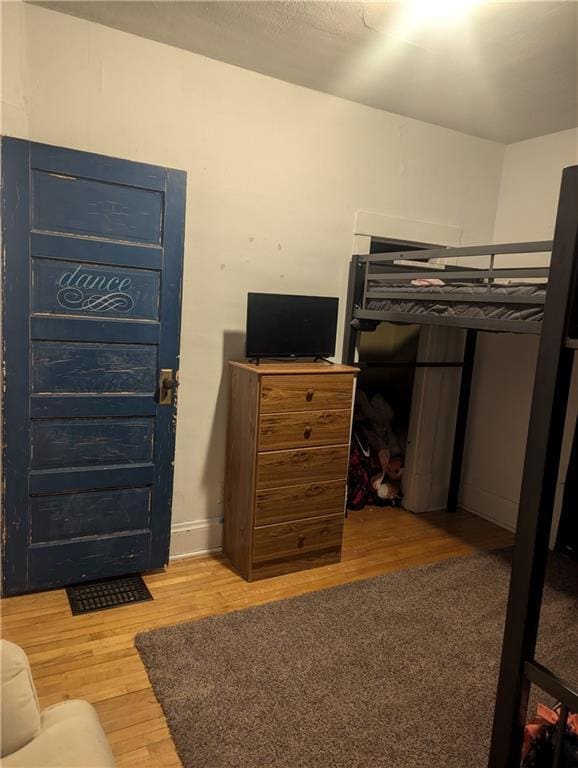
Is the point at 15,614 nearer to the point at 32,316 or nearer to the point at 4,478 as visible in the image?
the point at 4,478

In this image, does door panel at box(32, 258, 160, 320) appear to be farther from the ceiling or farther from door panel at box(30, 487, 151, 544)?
the ceiling

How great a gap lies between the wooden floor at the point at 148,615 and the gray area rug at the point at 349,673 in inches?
3.1

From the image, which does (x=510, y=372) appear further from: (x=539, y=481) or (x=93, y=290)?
(x=93, y=290)

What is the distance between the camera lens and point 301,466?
2734 millimetres

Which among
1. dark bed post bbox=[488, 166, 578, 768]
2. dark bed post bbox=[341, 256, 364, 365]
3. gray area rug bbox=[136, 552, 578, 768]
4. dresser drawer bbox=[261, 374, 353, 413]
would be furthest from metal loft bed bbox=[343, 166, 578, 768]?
dark bed post bbox=[341, 256, 364, 365]

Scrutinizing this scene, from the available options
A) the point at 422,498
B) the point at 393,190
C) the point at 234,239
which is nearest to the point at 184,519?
the point at 234,239

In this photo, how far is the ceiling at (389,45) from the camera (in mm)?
2057

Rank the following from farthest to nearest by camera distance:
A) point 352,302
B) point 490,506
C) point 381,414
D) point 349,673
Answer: point 381,414, point 490,506, point 352,302, point 349,673

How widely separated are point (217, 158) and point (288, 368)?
114 centimetres

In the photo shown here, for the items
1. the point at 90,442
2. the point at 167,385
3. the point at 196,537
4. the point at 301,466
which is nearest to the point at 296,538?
the point at 301,466

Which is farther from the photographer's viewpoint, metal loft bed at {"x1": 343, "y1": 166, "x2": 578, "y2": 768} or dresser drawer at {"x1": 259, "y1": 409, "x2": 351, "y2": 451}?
dresser drawer at {"x1": 259, "y1": 409, "x2": 351, "y2": 451}

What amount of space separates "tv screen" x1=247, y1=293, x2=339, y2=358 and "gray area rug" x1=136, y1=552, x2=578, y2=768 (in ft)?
4.15

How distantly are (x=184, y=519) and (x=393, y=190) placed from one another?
92.5 inches

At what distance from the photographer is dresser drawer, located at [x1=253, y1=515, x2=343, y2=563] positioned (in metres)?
2.68
